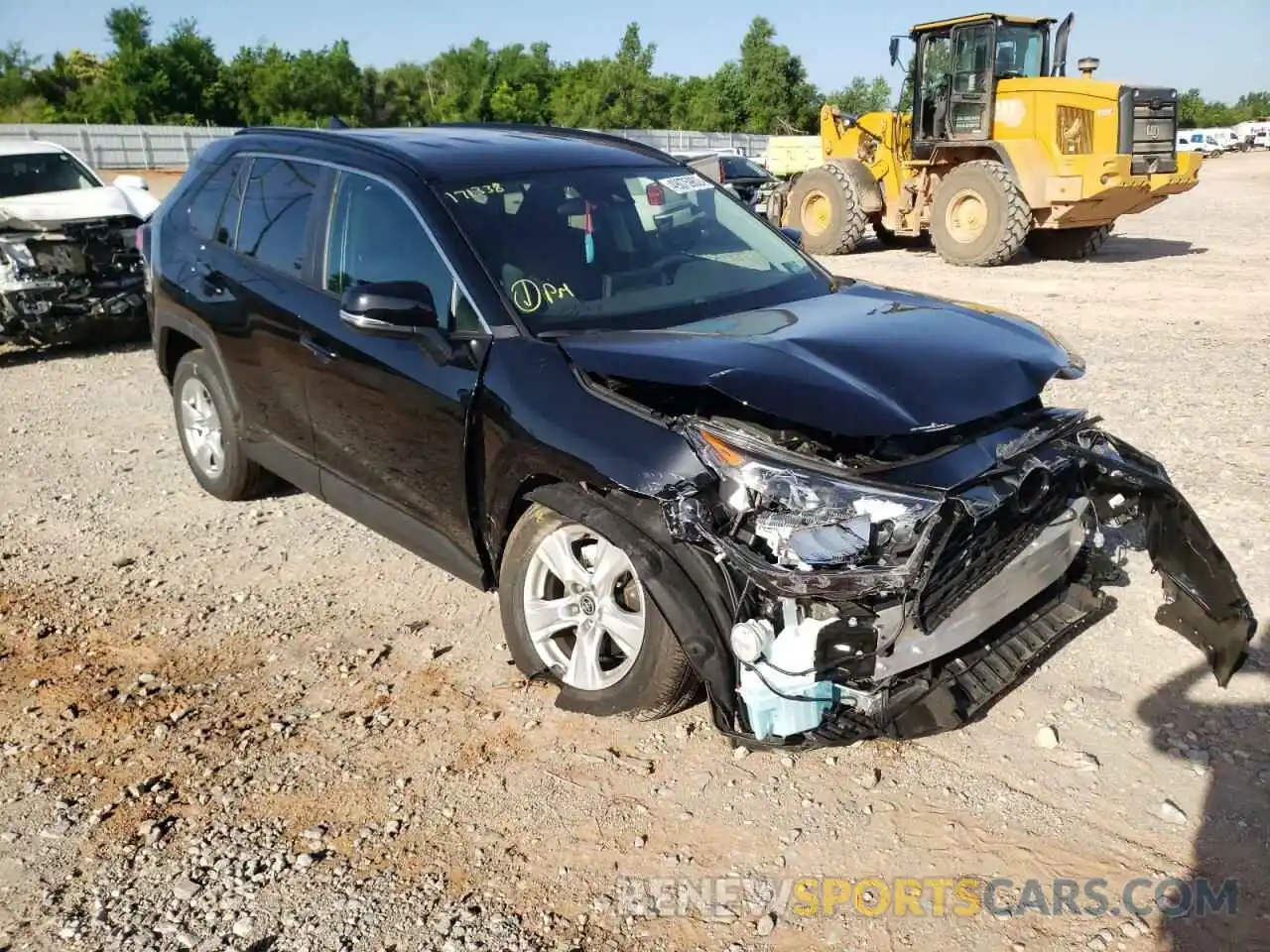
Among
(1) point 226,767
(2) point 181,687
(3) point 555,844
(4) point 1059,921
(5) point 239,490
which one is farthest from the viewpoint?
(5) point 239,490

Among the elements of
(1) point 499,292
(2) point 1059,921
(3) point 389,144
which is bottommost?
(2) point 1059,921

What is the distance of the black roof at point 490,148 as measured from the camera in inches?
159

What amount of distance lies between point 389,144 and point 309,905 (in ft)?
9.63

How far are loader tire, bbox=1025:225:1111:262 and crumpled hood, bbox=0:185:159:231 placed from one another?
11636 millimetres

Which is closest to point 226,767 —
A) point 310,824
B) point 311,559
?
point 310,824

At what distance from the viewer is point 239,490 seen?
541 cm

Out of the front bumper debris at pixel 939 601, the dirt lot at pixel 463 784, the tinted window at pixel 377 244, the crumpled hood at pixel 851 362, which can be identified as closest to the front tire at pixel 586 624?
the dirt lot at pixel 463 784

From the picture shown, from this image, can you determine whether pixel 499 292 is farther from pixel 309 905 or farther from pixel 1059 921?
pixel 1059 921

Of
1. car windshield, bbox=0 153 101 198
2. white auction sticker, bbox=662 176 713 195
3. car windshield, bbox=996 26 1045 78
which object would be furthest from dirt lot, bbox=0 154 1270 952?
car windshield, bbox=996 26 1045 78

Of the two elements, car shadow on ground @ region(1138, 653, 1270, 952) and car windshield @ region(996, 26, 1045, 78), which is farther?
car windshield @ region(996, 26, 1045, 78)

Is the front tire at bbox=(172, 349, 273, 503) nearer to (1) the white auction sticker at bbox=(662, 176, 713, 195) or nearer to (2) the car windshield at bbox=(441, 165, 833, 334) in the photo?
(2) the car windshield at bbox=(441, 165, 833, 334)

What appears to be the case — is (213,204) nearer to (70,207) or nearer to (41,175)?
(70,207)

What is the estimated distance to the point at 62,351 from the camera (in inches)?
384

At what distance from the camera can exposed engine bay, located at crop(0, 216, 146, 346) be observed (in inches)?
338
